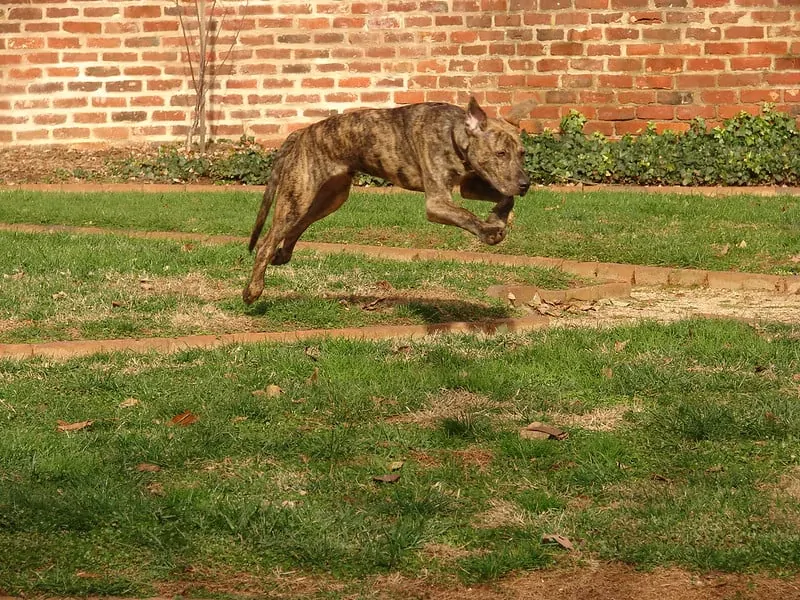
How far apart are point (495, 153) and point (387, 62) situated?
9.41m

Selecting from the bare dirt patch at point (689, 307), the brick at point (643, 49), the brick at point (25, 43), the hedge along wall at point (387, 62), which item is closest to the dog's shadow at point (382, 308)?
the bare dirt patch at point (689, 307)

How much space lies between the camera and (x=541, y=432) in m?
6.62

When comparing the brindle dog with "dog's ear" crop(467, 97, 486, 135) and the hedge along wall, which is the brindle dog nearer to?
"dog's ear" crop(467, 97, 486, 135)

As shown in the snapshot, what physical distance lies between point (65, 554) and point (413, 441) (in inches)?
78.2

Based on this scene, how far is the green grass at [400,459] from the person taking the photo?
203 inches

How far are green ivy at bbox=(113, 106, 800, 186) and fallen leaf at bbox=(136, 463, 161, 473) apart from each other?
10186 mm

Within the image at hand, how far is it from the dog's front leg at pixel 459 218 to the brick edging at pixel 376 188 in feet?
22.7

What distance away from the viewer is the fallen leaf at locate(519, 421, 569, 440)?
6.56 metres

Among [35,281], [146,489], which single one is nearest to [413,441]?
[146,489]

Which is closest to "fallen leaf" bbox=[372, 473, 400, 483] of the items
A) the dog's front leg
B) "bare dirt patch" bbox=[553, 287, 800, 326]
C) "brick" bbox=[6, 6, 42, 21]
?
the dog's front leg

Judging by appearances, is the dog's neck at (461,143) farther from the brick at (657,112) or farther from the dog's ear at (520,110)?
the brick at (657,112)

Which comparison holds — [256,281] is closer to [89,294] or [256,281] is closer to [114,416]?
[89,294]

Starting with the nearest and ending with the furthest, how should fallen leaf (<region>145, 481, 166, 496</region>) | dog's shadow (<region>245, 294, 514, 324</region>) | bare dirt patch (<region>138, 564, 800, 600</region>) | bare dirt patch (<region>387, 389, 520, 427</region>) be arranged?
bare dirt patch (<region>138, 564, 800, 600</region>) < fallen leaf (<region>145, 481, 166, 496</region>) < bare dirt patch (<region>387, 389, 520, 427</region>) < dog's shadow (<region>245, 294, 514, 324</region>)

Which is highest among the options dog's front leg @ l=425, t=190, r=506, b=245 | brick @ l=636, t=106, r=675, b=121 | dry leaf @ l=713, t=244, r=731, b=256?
brick @ l=636, t=106, r=675, b=121
